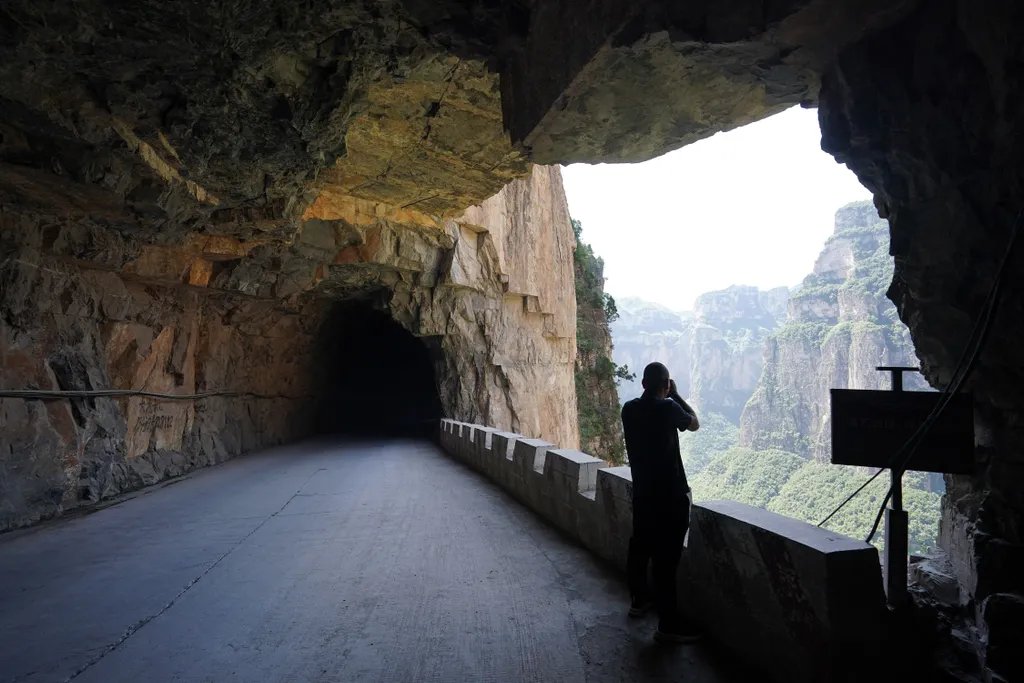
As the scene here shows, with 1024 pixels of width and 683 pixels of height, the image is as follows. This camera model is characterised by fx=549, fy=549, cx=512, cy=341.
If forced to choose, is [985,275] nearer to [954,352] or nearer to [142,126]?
[954,352]

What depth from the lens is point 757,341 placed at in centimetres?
12762

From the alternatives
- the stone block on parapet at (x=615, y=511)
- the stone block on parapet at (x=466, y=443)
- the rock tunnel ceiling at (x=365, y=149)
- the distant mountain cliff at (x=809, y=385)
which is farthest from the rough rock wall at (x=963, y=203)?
the distant mountain cliff at (x=809, y=385)

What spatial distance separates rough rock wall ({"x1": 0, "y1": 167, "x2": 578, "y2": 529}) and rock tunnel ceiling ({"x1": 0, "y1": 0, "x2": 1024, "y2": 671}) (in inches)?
2.8

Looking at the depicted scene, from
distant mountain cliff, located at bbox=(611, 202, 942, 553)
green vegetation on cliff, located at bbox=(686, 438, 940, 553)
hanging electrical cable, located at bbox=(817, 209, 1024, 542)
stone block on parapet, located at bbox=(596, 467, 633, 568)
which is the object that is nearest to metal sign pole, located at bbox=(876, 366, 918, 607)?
hanging electrical cable, located at bbox=(817, 209, 1024, 542)

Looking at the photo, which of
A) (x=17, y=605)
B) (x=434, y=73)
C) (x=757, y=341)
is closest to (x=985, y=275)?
(x=434, y=73)

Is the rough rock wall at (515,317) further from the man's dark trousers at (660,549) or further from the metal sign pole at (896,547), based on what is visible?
the metal sign pole at (896,547)

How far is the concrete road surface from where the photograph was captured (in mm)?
3330

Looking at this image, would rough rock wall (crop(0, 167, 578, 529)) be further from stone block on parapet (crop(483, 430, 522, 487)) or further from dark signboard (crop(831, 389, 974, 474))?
dark signboard (crop(831, 389, 974, 474))

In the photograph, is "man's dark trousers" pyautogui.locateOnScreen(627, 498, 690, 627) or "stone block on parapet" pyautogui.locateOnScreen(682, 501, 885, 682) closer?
"stone block on parapet" pyautogui.locateOnScreen(682, 501, 885, 682)

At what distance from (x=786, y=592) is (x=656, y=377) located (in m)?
1.50

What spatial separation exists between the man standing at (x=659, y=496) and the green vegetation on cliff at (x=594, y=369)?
21656 mm

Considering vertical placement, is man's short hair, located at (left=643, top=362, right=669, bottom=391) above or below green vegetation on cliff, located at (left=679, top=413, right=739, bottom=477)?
above

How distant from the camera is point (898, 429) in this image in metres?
2.79

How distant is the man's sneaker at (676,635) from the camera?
3449mm
